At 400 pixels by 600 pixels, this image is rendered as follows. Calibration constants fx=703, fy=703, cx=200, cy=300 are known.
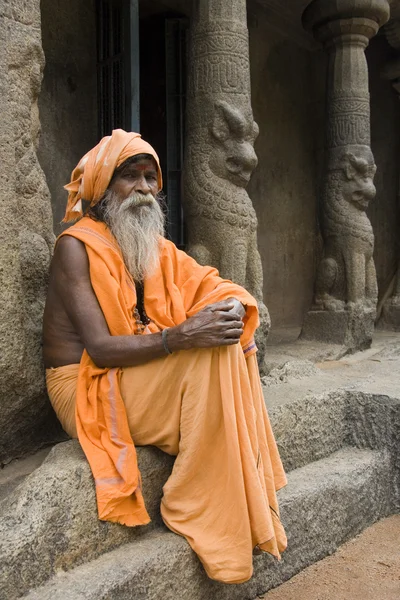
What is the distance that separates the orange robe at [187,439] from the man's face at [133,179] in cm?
31

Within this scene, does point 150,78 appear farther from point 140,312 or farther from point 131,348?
point 131,348

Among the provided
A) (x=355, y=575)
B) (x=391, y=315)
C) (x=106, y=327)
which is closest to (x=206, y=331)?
(x=106, y=327)

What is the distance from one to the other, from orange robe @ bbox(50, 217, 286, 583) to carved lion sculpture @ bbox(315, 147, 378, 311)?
4.28m

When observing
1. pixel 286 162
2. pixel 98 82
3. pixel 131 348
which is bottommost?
pixel 131 348

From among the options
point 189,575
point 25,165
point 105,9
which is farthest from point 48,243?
point 105,9

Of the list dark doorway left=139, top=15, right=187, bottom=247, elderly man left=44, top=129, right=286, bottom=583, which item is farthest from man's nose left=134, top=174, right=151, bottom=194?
dark doorway left=139, top=15, right=187, bottom=247

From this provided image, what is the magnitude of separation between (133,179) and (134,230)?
0.21 metres

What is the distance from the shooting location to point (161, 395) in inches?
96.9

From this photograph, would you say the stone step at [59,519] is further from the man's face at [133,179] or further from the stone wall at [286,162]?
the stone wall at [286,162]

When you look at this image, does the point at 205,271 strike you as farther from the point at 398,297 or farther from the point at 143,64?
the point at 398,297

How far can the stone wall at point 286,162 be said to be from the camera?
7941mm

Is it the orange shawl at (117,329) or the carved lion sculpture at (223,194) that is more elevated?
the carved lion sculpture at (223,194)

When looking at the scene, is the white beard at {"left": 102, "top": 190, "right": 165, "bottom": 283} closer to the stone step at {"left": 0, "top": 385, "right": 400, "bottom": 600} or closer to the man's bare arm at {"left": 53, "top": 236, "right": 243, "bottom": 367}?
the man's bare arm at {"left": 53, "top": 236, "right": 243, "bottom": 367}

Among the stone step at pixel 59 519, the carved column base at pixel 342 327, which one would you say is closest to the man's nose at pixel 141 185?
the stone step at pixel 59 519
